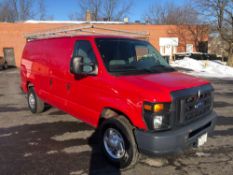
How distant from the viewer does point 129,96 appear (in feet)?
14.0

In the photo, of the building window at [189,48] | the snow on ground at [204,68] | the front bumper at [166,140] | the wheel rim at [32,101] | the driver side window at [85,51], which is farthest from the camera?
the building window at [189,48]

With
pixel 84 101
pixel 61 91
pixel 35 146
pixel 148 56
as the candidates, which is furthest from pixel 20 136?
pixel 148 56

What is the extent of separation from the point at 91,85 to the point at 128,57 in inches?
35.4

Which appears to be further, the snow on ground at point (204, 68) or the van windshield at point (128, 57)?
the snow on ground at point (204, 68)

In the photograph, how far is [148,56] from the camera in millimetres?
5688

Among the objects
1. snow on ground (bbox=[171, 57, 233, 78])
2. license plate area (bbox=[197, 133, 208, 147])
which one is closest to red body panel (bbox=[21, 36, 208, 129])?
license plate area (bbox=[197, 133, 208, 147])

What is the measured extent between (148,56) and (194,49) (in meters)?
33.8

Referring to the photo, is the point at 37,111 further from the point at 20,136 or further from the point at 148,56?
the point at 148,56

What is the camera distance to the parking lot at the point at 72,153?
454 centimetres

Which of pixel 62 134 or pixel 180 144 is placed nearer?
pixel 180 144

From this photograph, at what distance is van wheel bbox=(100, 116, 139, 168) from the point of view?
171 inches

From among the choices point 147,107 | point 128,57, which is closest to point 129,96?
point 147,107

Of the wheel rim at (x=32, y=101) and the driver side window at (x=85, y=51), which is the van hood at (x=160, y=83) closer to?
the driver side window at (x=85, y=51)

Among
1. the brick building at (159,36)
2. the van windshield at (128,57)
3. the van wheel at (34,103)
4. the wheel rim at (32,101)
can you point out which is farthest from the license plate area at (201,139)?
the brick building at (159,36)
